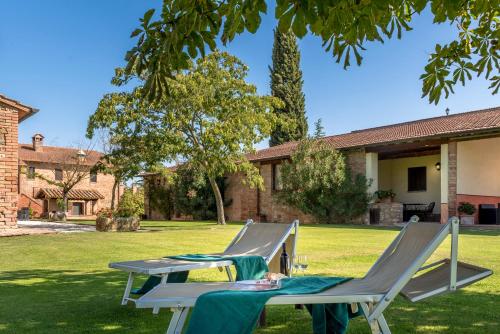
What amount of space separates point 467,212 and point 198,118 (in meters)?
11.0

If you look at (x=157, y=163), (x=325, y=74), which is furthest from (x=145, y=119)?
(x=325, y=74)

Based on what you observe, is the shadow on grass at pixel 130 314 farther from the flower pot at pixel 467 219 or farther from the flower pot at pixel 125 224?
the flower pot at pixel 467 219

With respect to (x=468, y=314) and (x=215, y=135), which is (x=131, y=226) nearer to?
(x=215, y=135)

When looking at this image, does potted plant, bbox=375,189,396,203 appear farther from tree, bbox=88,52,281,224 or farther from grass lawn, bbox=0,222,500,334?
grass lawn, bbox=0,222,500,334

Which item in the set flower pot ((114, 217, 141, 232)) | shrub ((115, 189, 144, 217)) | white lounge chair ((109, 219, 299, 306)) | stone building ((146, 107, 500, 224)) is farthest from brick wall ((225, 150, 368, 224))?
white lounge chair ((109, 219, 299, 306))

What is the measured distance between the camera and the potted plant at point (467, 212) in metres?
17.9

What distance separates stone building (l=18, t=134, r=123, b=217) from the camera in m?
42.1

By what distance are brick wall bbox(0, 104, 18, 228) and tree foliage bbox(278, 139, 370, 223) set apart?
473 inches

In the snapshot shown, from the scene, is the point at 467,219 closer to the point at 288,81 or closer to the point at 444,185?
the point at 444,185

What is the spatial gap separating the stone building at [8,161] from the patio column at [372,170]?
1422 centimetres

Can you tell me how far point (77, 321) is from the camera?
4.36 meters

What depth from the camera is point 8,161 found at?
52.6ft

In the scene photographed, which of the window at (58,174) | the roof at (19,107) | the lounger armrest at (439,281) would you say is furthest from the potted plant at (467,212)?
the window at (58,174)

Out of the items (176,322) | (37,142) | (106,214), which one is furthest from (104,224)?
(37,142)
